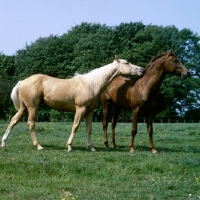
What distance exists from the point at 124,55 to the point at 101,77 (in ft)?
136

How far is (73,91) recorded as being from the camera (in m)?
12.7

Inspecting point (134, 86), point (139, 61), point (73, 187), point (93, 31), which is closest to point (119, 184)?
point (73, 187)

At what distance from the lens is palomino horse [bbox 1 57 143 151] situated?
→ 12.6 m

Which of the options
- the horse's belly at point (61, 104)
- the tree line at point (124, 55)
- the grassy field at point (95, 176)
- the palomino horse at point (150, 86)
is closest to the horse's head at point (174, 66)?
the palomino horse at point (150, 86)

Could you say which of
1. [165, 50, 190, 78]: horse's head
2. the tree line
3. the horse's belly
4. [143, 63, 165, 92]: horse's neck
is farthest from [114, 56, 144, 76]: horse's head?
the tree line

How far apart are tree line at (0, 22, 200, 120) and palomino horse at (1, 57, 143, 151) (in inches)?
1558

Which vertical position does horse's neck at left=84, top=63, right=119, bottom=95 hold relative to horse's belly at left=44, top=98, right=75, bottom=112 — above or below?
above

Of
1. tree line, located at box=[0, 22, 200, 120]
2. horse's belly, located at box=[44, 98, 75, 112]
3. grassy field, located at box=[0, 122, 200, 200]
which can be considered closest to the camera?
grassy field, located at box=[0, 122, 200, 200]

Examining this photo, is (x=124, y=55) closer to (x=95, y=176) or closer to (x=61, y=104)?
(x=61, y=104)

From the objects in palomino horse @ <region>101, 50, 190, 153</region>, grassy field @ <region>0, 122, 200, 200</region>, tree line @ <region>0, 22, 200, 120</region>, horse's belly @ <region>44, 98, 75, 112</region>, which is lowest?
grassy field @ <region>0, 122, 200, 200</region>

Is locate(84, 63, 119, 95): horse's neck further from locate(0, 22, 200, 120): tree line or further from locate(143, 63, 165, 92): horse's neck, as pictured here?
locate(0, 22, 200, 120): tree line

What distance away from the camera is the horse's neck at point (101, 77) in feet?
41.6

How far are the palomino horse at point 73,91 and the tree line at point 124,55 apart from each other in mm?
39567

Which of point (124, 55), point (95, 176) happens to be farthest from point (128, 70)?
point (124, 55)
